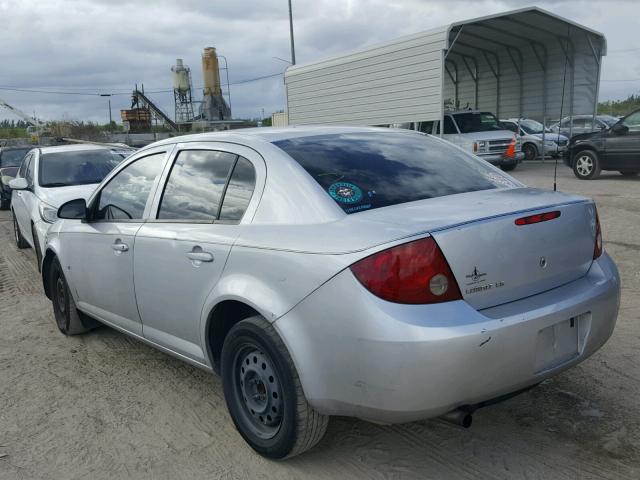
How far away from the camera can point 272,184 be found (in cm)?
304

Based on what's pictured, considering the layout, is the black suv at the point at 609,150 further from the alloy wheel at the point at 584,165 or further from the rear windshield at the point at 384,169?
the rear windshield at the point at 384,169

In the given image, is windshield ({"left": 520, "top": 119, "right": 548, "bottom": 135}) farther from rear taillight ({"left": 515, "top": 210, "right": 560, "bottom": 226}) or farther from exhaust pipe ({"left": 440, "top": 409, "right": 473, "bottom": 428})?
exhaust pipe ({"left": 440, "top": 409, "right": 473, "bottom": 428})

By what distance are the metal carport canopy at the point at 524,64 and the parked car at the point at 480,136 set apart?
0.93 meters

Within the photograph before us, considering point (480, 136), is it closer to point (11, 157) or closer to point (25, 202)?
point (25, 202)

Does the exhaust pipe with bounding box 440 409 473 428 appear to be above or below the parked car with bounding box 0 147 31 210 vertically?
below

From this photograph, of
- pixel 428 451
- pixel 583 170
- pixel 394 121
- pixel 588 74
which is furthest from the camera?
pixel 588 74

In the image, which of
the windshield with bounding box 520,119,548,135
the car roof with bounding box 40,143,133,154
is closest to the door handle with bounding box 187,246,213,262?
the car roof with bounding box 40,143,133,154

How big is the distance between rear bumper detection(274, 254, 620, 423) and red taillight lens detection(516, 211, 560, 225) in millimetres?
353

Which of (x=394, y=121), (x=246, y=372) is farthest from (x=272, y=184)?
(x=394, y=121)

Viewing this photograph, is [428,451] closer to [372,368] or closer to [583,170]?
[372,368]

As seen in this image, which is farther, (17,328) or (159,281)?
(17,328)

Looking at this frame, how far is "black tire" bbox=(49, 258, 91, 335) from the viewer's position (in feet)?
16.4

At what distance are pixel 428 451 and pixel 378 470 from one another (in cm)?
31

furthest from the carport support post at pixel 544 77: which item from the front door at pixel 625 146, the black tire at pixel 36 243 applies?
the black tire at pixel 36 243
